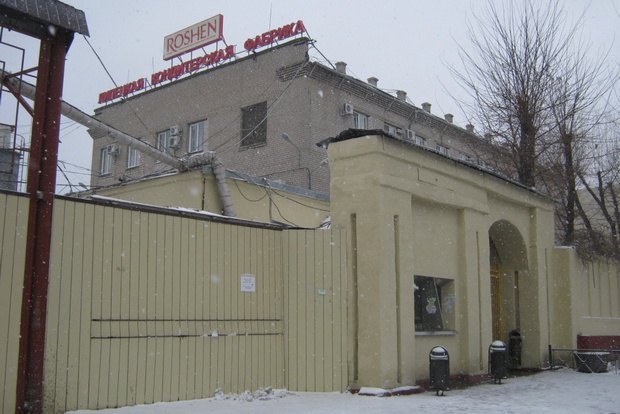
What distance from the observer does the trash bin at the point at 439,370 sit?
1195 cm

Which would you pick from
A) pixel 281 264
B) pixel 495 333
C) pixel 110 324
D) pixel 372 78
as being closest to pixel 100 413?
pixel 110 324

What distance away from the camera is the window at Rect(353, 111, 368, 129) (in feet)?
86.2

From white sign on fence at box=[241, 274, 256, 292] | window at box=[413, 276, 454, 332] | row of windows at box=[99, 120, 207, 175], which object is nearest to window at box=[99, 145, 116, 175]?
row of windows at box=[99, 120, 207, 175]

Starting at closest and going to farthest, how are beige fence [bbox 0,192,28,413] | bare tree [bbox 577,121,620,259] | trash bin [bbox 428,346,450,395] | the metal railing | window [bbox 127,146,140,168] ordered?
beige fence [bbox 0,192,28,413] → trash bin [bbox 428,346,450,395] → the metal railing → bare tree [bbox 577,121,620,259] → window [bbox 127,146,140,168]

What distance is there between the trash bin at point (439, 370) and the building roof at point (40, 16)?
26.3 feet

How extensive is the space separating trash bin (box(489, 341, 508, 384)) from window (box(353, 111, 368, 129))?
13.5 meters

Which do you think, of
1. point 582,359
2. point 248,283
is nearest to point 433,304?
point 248,283

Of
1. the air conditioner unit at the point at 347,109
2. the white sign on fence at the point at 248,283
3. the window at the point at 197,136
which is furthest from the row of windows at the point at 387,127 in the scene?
the white sign on fence at the point at 248,283

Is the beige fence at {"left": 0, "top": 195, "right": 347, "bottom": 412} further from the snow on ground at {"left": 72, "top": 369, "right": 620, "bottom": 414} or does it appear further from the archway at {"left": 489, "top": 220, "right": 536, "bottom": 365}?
the archway at {"left": 489, "top": 220, "right": 536, "bottom": 365}

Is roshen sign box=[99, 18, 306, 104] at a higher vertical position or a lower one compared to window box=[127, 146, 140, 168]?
higher

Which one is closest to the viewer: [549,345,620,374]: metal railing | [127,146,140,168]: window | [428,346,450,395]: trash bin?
[428,346,450,395]: trash bin

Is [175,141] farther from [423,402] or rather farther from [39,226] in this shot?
[39,226]

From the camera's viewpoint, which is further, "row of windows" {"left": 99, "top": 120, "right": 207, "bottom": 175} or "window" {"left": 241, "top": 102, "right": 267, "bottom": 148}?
"row of windows" {"left": 99, "top": 120, "right": 207, "bottom": 175}

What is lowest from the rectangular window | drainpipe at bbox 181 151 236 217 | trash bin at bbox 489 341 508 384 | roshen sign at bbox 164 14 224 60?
trash bin at bbox 489 341 508 384
